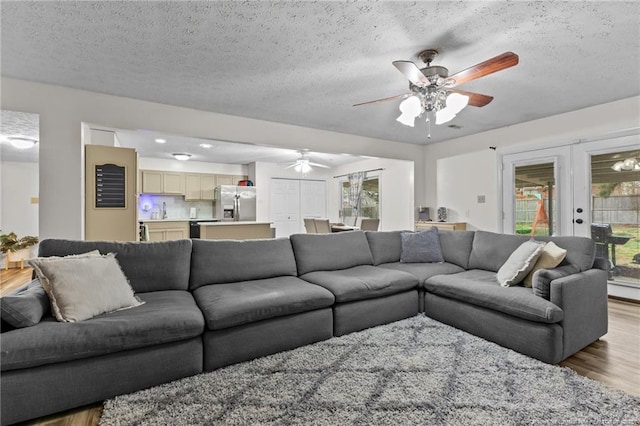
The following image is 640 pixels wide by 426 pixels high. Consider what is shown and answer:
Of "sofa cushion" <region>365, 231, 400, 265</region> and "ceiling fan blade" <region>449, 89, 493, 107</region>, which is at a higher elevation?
"ceiling fan blade" <region>449, 89, 493, 107</region>

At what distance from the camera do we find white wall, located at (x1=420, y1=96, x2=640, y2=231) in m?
3.82

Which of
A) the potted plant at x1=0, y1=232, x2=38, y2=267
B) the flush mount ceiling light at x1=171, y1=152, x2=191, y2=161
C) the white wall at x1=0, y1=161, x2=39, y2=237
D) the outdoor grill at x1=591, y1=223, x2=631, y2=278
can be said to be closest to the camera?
the outdoor grill at x1=591, y1=223, x2=631, y2=278

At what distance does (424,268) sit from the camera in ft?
11.0

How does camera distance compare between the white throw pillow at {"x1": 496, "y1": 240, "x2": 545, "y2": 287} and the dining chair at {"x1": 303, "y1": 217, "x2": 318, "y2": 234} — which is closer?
the white throw pillow at {"x1": 496, "y1": 240, "x2": 545, "y2": 287}

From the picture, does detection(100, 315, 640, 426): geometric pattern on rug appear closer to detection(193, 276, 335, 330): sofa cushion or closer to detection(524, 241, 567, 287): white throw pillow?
detection(193, 276, 335, 330): sofa cushion

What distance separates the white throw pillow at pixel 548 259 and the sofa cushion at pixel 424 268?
30.7 inches

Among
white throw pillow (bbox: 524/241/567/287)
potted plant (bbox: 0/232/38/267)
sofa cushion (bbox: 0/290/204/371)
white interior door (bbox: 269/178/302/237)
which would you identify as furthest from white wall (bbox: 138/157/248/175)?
white throw pillow (bbox: 524/241/567/287)

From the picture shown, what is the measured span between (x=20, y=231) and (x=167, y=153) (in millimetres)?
3519

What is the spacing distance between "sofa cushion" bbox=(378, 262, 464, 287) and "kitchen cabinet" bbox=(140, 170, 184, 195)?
5803 mm

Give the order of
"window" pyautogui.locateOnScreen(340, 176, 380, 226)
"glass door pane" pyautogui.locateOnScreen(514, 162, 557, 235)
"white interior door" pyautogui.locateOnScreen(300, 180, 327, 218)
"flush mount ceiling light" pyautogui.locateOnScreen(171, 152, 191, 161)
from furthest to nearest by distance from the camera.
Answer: "white interior door" pyautogui.locateOnScreen(300, 180, 327, 218) < "window" pyautogui.locateOnScreen(340, 176, 380, 226) < "flush mount ceiling light" pyautogui.locateOnScreen(171, 152, 191, 161) < "glass door pane" pyautogui.locateOnScreen(514, 162, 557, 235)

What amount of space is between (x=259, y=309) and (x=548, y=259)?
7.82ft

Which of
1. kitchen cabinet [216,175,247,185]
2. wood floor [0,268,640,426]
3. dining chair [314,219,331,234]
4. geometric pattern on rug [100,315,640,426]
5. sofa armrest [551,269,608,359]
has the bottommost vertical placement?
wood floor [0,268,640,426]

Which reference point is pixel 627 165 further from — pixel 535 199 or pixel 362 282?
pixel 362 282

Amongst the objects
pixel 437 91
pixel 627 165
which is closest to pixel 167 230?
pixel 437 91
